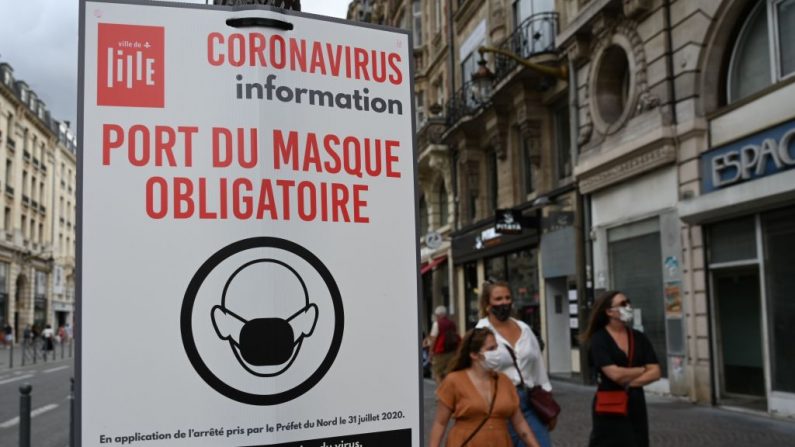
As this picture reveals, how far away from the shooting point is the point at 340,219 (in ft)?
6.56

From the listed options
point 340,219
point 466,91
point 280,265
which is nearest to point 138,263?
point 280,265

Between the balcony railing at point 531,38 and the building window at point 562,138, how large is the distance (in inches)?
58.5

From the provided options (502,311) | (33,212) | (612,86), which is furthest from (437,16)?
(33,212)

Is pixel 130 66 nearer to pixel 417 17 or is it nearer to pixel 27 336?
pixel 417 17

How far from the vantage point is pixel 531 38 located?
1892 cm

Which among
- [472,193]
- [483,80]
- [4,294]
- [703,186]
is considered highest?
[483,80]

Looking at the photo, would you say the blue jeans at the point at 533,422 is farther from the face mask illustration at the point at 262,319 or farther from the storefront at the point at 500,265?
the storefront at the point at 500,265

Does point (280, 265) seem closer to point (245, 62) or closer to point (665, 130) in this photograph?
point (245, 62)

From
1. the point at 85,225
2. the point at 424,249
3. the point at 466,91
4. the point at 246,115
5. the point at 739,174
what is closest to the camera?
the point at 85,225

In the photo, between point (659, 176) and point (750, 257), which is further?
point (659, 176)

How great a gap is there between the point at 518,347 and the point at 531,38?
1507 centimetres

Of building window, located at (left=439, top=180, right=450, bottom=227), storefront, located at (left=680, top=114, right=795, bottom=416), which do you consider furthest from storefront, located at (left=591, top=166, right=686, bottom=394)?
building window, located at (left=439, top=180, right=450, bottom=227)

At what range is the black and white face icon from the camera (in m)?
1.84

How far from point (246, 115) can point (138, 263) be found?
447mm
